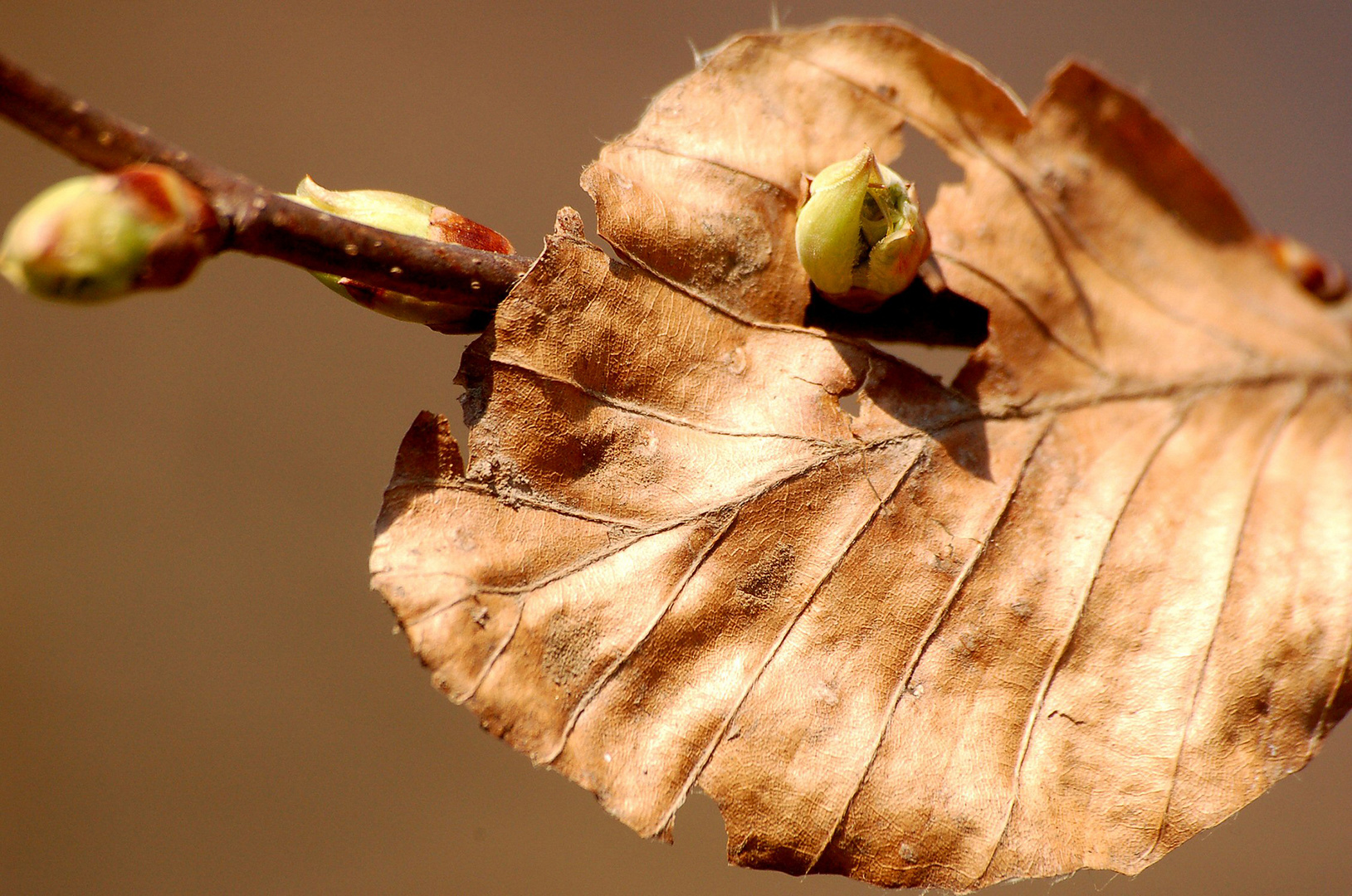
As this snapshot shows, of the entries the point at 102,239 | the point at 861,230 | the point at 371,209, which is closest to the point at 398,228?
the point at 371,209

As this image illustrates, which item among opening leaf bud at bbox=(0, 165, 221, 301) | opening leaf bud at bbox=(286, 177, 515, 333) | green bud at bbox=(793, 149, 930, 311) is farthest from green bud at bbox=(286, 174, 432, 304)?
green bud at bbox=(793, 149, 930, 311)

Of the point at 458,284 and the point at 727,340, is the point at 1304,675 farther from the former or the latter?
the point at 458,284

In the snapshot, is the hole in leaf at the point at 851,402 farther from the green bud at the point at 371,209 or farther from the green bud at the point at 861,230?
the green bud at the point at 371,209

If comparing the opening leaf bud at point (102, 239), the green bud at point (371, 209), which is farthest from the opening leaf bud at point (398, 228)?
the opening leaf bud at point (102, 239)

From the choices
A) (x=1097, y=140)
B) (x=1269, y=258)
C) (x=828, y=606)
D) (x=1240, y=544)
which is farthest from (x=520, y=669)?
(x=1269, y=258)

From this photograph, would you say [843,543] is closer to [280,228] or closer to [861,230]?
[861,230]

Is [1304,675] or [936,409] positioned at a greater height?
[936,409]
